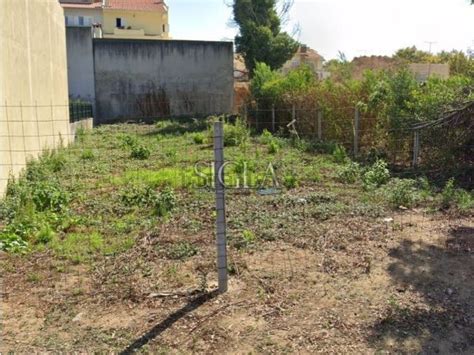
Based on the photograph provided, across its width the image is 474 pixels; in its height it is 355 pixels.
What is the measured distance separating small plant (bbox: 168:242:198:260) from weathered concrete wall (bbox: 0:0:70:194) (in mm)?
3012

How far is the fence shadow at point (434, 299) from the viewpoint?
299 centimetres

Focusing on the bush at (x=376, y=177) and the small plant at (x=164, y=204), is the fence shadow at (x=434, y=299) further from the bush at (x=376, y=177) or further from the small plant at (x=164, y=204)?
the small plant at (x=164, y=204)

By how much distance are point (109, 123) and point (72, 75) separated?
2728 mm

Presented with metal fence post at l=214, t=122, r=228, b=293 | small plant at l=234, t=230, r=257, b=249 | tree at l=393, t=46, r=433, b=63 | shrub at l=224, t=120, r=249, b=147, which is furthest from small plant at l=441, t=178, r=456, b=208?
tree at l=393, t=46, r=433, b=63

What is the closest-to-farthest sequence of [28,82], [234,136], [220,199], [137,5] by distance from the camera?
[220,199]
[28,82]
[234,136]
[137,5]

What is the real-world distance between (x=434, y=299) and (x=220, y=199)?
5.86 ft

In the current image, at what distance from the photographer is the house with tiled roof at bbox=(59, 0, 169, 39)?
36125mm

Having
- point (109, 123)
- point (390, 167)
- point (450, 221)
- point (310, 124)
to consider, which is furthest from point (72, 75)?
point (450, 221)

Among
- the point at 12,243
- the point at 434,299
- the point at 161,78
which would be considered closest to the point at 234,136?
the point at 12,243

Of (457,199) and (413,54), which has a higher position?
(413,54)

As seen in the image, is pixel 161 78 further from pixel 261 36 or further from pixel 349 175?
pixel 349 175

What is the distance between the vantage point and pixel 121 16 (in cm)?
3738

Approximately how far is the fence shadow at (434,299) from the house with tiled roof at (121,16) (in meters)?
35.4

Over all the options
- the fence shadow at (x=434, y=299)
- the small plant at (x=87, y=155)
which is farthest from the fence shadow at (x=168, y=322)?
the small plant at (x=87, y=155)
